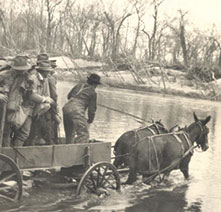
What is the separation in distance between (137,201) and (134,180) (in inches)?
26.9

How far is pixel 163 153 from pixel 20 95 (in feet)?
12.9

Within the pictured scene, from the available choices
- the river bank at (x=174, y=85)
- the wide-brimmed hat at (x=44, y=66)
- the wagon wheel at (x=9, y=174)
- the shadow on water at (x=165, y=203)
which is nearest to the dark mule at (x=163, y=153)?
the shadow on water at (x=165, y=203)

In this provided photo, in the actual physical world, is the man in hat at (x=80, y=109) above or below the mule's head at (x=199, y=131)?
above

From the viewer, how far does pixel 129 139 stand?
1069cm

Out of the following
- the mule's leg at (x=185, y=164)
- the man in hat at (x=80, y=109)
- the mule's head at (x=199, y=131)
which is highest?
the man in hat at (x=80, y=109)

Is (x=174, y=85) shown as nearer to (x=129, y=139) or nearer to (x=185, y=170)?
(x=185, y=170)

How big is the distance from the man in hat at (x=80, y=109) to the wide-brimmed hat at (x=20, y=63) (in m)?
2.01

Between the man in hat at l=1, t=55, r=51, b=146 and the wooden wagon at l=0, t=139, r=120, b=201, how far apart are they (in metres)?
0.39

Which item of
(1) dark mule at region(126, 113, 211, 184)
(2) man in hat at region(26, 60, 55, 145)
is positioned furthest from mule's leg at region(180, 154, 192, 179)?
(2) man in hat at region(26, 60, 55, 145)

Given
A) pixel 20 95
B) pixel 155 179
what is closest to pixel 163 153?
pixel 155 179

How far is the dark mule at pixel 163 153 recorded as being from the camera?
10.2 metres

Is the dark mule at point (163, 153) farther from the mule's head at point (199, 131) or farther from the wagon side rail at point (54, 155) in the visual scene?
the wagon side rail at point (54, 155)

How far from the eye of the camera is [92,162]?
908cm

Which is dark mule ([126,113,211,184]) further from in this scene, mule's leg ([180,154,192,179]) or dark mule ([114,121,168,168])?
dark mule ([114,121,168,168])
